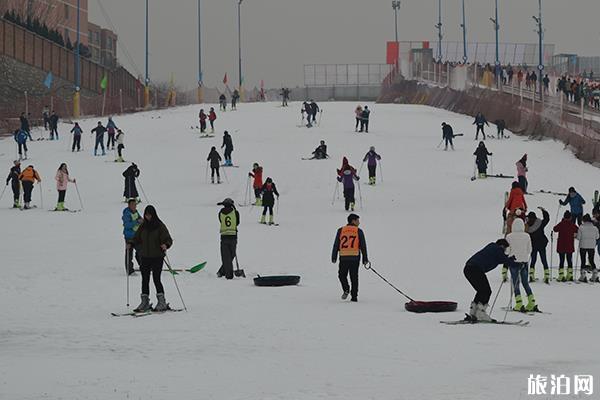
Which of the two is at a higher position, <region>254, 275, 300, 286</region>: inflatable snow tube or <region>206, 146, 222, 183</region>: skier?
<region>206, 146, 222, 183</region>: skier

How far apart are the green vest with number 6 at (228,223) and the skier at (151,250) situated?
14.3ft

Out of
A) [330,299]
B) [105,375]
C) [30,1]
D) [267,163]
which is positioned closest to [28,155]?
[267,163]

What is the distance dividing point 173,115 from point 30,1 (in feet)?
165

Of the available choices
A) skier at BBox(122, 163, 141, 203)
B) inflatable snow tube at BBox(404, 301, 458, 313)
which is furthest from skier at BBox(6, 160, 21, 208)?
inflatable snow tube at BBox(404, 301, 458, 313)

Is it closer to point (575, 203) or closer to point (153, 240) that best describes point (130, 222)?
point (153, 240)

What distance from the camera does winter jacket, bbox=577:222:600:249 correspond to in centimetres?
2175

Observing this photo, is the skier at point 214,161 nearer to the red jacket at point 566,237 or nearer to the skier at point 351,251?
the red jacket at point 566,237

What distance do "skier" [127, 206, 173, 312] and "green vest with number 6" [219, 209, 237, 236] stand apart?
171 inches

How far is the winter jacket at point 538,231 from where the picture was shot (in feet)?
65.6

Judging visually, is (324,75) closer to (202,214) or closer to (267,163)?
(267,163)

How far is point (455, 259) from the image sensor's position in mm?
24406

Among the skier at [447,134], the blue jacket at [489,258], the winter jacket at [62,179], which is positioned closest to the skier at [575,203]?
the blue jacket at [489,258]

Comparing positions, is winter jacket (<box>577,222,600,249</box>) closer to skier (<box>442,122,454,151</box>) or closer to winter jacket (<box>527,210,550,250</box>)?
winter jacket (<box>527,210,550,250</box>)

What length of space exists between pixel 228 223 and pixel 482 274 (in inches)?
251
